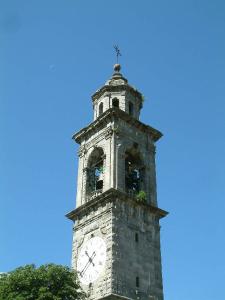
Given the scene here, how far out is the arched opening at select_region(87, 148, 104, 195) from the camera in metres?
36.7

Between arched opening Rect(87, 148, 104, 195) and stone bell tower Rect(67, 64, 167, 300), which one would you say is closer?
stone bell tower Rect(67, 64, 167, 300)

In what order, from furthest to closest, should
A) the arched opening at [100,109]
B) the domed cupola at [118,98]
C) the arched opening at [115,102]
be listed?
the arched opening at [100,109] < the arched opening at [115,102] < the domed cupola at [118,98]

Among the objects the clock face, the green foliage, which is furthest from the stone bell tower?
the green foliage

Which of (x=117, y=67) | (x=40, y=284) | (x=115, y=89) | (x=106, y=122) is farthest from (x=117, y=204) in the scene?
(x=117, y=67)

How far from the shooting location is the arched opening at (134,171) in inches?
1435

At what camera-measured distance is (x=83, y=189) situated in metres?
36.4

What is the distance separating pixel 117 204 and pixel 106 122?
6.88 m

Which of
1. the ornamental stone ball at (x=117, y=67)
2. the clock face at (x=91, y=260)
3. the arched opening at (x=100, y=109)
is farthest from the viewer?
the ornamental stone ball at (x=117, y=67)

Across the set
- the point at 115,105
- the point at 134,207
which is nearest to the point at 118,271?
the point at 134,207

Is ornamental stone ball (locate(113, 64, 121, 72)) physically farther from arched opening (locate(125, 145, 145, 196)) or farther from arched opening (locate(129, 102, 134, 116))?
arched opening (locate(125, 145, 145, 196))

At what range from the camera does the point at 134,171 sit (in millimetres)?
37281

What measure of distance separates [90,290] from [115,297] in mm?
2390

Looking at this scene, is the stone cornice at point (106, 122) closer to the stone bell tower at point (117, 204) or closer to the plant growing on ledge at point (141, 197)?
the stone bell tower at point (117, 204)

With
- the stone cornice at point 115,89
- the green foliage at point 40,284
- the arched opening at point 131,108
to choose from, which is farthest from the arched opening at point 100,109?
the green foliage at point 40,284
